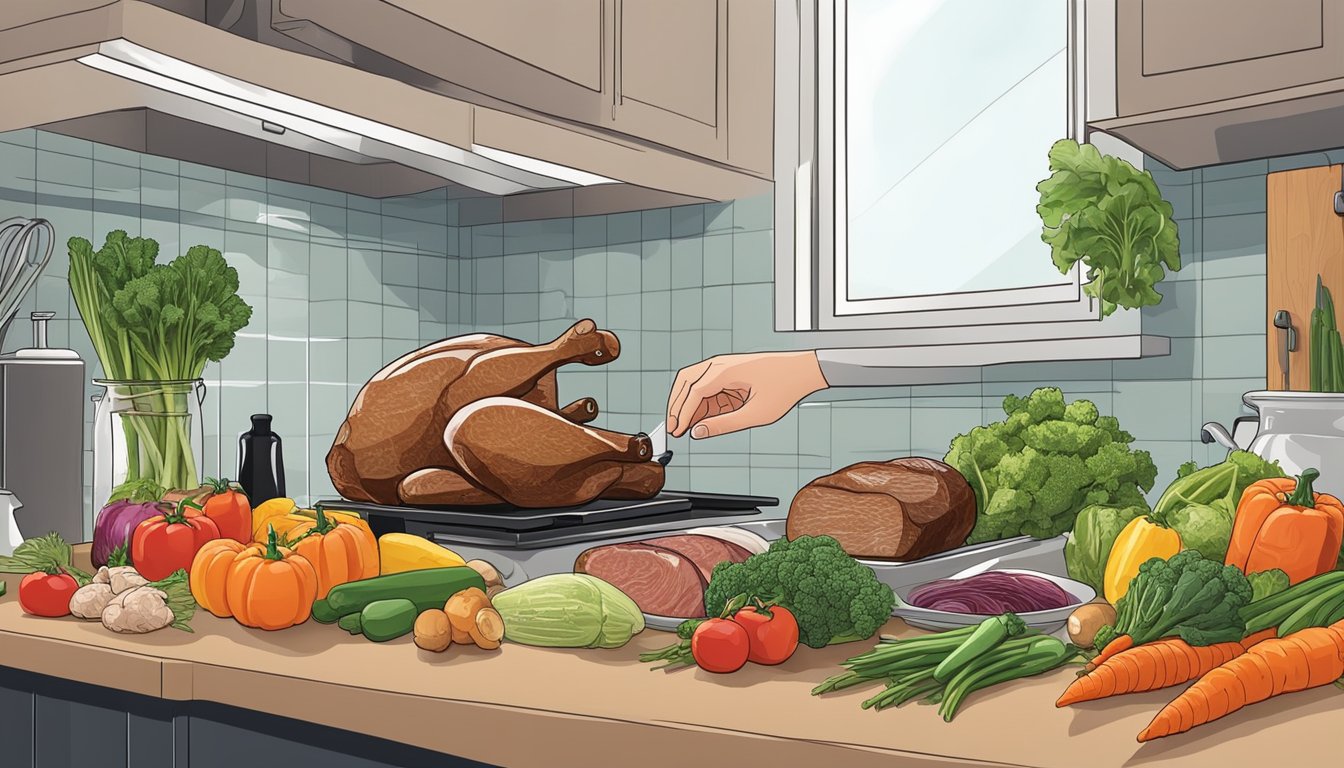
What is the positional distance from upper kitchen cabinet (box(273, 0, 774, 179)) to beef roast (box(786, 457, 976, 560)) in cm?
86

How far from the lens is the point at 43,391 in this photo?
4.90 ft

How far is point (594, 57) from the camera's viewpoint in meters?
1.82

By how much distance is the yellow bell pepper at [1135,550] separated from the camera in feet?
3.07

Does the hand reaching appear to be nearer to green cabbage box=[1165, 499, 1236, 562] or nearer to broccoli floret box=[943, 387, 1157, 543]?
broccoli floret box=[943, 387, 1157, 543]

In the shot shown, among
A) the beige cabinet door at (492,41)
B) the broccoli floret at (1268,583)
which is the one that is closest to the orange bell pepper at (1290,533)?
the broccoli floret at (1268,583)

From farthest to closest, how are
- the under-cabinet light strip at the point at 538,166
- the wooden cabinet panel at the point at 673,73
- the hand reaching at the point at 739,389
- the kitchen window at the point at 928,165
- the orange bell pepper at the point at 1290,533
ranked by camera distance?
1. the hand reaching at the point at 739,389
2. the kitchen window at the point at 928,165
3. the wooden cabinet panel at the point at 673,73
4. the under-cabinet light strip at the point at 538,166
5. the orange bell pepper at the point at 1290,533

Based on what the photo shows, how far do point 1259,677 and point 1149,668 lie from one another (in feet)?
0.21

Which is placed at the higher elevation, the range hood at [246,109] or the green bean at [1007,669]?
the range hood at [246,109]

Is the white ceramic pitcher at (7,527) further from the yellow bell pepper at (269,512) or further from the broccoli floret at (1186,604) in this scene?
the broccoli floret at (1186,604)

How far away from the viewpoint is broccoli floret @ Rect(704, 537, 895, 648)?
0.85 meters

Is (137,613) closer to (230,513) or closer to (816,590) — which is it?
(230,513)

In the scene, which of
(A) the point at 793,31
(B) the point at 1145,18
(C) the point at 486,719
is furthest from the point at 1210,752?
(A) the point at 793,31

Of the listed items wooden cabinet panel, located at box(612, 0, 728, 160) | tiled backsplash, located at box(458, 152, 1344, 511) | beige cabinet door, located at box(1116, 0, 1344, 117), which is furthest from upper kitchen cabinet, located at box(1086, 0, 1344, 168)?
wooden cabinet panel, located at box(612, 0, 728, 160)

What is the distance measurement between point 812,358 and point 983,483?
3.05 feet
